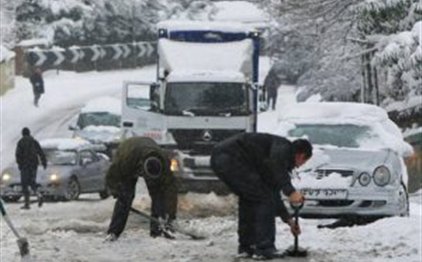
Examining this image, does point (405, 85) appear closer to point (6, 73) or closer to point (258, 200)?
point (258, 200)

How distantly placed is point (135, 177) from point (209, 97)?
361 inches

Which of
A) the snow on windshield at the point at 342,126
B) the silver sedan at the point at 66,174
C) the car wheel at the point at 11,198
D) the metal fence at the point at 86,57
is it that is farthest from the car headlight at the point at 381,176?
the metal fence at the point at 86,57

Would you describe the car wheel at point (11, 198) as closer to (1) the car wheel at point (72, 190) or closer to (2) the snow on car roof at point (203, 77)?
(1) the car wheel at point (72, 190)

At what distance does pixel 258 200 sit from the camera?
11.4m

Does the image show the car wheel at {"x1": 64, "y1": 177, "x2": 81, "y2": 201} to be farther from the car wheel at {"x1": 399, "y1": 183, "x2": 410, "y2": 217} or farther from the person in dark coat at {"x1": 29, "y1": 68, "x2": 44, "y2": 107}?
the person in dark coat at {"x1": 29, "y1": 68, "x2": 44, "y2": 107}

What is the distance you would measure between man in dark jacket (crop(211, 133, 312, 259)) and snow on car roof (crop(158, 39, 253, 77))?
38.9 ft

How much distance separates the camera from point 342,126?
15812 millimetres

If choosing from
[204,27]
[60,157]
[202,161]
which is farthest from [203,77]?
[60,157]

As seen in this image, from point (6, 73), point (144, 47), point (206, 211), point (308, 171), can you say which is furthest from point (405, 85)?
point (144, 47)

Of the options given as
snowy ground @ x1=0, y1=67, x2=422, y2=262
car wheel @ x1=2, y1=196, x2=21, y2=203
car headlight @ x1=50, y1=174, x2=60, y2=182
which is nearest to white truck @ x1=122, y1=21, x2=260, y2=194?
snowy ground @ x1=0, y1=67, x2=422, y2=262

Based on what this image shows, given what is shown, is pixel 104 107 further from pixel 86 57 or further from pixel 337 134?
pixel 337 134

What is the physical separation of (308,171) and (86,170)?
11502mm

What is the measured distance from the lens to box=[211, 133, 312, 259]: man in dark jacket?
11.3 meters

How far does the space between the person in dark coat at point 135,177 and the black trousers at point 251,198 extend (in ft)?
5.91
